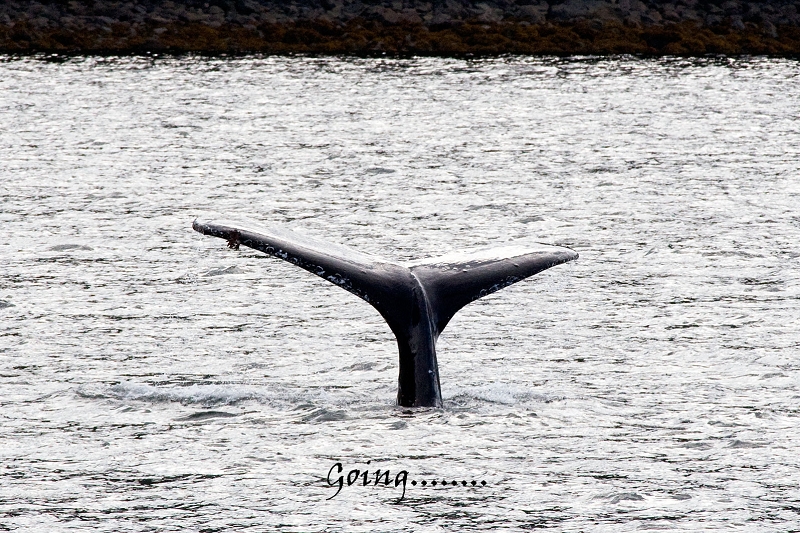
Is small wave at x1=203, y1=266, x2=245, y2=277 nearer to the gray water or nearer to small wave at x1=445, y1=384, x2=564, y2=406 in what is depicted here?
the gray water

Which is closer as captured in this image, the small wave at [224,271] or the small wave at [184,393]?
the small wave at [184,393]

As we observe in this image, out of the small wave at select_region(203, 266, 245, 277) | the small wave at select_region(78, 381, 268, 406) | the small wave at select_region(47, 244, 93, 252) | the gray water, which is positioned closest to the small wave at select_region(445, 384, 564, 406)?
the gray water

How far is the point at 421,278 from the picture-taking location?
462 inches

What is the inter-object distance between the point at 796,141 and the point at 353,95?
18.1m

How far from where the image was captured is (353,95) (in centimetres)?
4925

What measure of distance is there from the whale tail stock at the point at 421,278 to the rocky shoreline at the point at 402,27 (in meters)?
51.2

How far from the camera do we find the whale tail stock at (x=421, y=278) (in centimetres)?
1135

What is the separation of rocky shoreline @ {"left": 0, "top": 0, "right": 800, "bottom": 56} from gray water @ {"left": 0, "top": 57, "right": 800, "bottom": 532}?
83.3 ft

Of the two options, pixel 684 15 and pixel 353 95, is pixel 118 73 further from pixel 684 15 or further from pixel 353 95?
pixel 684 15

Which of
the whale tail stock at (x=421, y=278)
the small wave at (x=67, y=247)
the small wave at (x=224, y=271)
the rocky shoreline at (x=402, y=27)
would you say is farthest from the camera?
the rocky shoreline at (x=402, y=27)

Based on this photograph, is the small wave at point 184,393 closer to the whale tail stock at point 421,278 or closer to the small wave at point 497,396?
the small wave at point 497,396

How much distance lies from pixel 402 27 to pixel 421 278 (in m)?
53.9

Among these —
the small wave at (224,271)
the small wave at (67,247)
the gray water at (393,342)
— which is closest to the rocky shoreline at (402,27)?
the gray water at (393,342)

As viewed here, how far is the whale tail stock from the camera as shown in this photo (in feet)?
37.2
